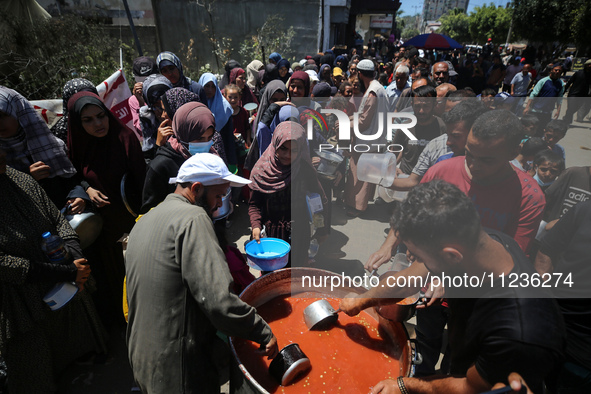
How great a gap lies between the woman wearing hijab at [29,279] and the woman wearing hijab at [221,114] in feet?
7.02

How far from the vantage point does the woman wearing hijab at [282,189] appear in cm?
270

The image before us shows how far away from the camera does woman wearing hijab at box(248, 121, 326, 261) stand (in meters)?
2.70

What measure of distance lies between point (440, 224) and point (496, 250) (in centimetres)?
26

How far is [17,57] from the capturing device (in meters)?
5.87

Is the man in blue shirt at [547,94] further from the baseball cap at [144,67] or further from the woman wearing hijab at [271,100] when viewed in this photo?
the baseball cap at [144,67]

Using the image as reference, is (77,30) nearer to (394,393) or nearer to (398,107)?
(398,107)

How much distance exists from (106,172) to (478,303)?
269cm

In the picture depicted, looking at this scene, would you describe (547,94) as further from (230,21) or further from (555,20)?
(555,20)

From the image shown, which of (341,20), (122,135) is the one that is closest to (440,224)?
(122,135)

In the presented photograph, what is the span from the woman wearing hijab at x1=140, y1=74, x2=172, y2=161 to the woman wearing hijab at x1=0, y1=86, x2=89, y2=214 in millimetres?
1157

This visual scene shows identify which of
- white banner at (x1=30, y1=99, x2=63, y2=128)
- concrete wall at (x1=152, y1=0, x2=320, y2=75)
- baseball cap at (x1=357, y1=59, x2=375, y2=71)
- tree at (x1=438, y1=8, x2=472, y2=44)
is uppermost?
tree at (x1=438, y1=8, x2=472, y2=44)

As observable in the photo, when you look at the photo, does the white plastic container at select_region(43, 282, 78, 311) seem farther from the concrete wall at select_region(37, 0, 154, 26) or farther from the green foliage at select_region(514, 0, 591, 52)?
the green foliage at select_region(514, 0, 591, 52)

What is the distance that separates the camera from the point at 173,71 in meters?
3.90

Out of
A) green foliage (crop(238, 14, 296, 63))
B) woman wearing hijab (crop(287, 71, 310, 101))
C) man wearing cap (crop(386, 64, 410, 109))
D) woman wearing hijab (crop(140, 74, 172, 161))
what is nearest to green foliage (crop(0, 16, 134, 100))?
woman wearing hijab (crop(140, 74, 172, 161))
